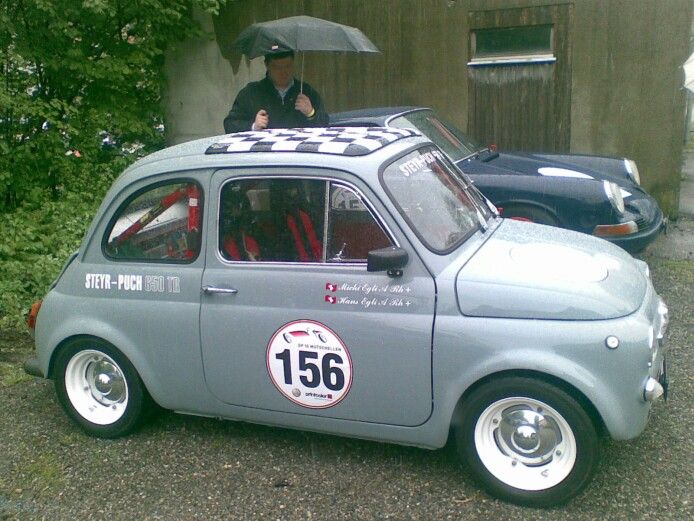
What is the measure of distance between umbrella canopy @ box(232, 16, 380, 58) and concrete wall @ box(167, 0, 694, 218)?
185 inches

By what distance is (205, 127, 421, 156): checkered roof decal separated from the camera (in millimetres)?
3791

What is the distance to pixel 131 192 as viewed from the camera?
4.11m

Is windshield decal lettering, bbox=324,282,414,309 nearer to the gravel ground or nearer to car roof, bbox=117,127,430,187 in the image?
car roof, bbox=117,127,430,187

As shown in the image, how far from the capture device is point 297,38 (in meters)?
5.54

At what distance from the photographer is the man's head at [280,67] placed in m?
5.56

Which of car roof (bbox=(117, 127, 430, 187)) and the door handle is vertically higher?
car roof (bbox=(117, 127, 430, 187))

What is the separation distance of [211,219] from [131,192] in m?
0.56

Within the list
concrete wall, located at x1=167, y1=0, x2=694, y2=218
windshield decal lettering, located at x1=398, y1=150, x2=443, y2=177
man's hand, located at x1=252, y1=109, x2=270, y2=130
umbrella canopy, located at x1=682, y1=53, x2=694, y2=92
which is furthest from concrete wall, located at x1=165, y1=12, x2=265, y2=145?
windshield decal lettering, located at x1=398, y1=150, x2=443, y2=177

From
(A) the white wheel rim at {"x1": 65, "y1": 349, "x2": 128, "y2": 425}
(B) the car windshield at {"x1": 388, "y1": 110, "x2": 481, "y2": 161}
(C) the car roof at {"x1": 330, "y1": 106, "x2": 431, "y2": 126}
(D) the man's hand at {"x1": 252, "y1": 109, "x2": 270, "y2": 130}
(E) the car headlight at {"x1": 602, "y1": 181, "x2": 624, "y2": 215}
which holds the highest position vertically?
(D) the man's hand at {"x1": 252, "y1": 109, "x2": 270, "y2": 130}

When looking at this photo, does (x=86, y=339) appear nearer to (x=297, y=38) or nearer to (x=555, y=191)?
(x=297, y=38)

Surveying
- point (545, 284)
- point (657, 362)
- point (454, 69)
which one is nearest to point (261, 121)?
point (545, 284)

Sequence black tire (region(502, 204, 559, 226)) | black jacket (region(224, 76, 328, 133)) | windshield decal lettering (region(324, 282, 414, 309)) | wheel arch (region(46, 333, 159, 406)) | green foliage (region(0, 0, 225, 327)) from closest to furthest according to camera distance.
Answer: windshield decal lettering (region(324, 282, 414, 309))
wheel arch (region(46, 333, 159, 406))
black jacket (region(224, 76, 328, 133))
black tire (region(502, 204, 559, 226))
green foliage (region(0, 0, 225, 327))

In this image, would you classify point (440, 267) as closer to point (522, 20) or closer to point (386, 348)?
point (386, 348)

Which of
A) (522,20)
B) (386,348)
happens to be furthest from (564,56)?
(386,348)
